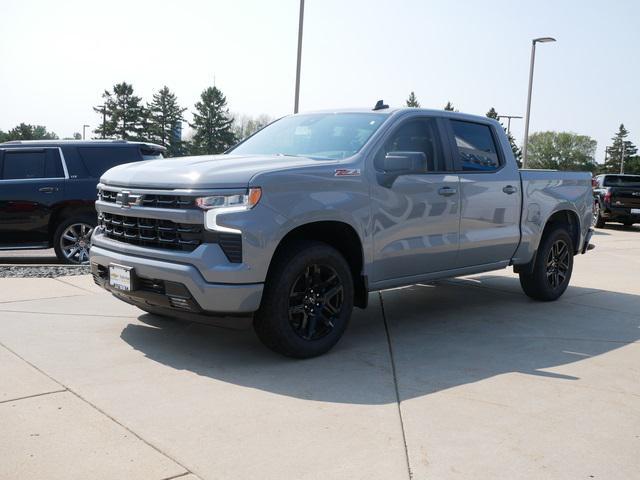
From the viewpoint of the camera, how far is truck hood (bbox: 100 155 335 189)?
4.86m

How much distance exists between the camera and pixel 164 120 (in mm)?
99750

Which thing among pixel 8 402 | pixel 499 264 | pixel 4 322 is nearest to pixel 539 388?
pixel 499 264

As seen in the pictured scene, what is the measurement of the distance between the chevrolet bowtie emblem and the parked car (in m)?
18.6

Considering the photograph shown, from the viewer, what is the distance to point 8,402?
4.12 meters

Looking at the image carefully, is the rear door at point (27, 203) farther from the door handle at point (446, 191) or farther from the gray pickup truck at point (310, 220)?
the door handle at point (446, 191)

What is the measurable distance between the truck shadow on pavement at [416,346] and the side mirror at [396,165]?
134 cm

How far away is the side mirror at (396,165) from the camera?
550 centimetres

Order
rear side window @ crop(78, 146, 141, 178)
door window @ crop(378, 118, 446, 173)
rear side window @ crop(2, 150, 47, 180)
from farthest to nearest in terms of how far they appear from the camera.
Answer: rear side window @ crop(78, 146, 141, 178) < rear side window @ crop(2, 150, 47, 180) < door window @ crop(378, 118, 446, 173)

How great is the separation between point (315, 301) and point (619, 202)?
18802 mm

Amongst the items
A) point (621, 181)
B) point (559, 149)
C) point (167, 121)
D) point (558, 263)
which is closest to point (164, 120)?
point (167, 121)

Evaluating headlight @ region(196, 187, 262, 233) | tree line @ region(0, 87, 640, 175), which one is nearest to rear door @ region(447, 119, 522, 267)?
headlight @ region(196, 187, 262, 233)

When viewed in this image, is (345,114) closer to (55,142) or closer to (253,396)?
(253,396)

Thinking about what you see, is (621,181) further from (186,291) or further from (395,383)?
(186,291)

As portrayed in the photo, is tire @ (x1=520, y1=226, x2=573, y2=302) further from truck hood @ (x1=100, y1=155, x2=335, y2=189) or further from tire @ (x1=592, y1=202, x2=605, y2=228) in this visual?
tire @ (x1=592, y1=202, x2=605, y2=228)
